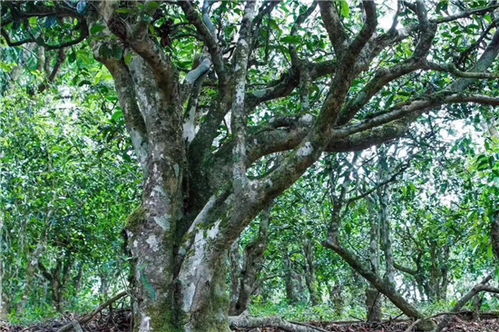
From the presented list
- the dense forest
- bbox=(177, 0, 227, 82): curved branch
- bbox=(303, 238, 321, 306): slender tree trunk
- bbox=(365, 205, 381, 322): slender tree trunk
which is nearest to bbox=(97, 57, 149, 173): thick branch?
the dense forest

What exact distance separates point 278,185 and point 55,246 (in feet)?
35.4

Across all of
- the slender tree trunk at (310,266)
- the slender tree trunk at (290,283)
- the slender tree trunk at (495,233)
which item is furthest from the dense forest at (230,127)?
the slender tree trunk at (290,283)

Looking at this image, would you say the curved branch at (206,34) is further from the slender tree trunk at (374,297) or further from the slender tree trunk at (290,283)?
the slender tree trunk at (290,283)

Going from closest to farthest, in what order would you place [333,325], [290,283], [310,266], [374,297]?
[333,325]
[374,297]
[310,266]
[290,283]

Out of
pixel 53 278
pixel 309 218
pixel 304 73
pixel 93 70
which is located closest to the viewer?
pixel 304 73

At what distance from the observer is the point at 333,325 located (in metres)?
5.64

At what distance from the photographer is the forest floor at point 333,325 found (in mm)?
4824

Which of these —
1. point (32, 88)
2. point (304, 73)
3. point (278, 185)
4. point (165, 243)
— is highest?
point (32, 88)

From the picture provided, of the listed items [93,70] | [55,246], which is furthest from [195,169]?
[55,246]

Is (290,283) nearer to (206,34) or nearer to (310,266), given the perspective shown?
(310,266)

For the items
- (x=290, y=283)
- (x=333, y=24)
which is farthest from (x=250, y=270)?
(x=290, y=283)

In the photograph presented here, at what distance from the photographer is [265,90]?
5.48 meters

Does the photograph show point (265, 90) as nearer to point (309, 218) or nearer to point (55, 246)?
point (309, 218)

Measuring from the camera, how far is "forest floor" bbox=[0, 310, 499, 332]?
4824 millimetres
